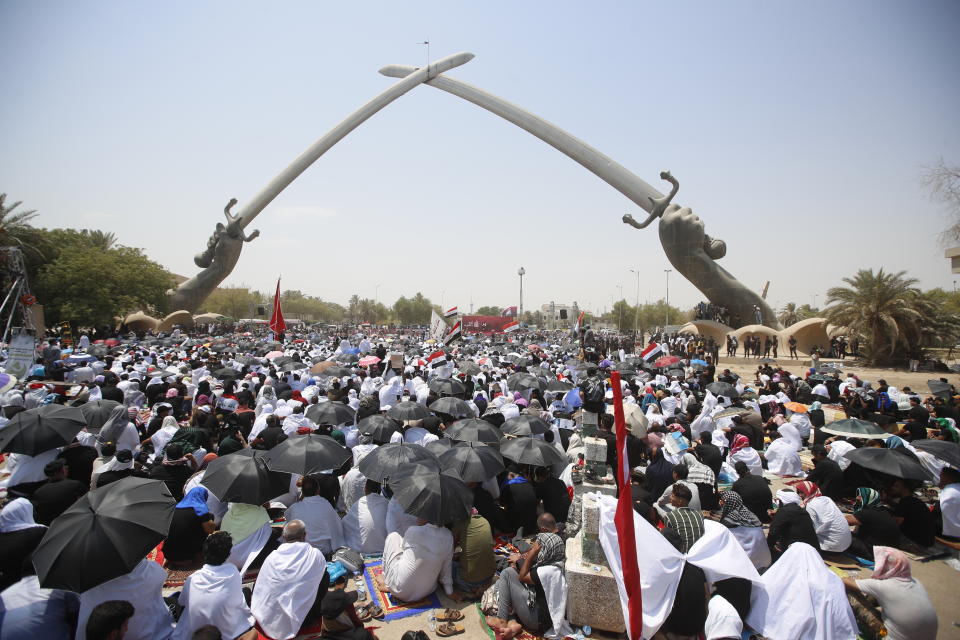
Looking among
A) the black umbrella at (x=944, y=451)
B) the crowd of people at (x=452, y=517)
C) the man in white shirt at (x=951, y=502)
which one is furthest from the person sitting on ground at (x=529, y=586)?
the black umbrella at (x=944, y=451)

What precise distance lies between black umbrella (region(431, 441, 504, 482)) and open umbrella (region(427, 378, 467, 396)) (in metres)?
4.61

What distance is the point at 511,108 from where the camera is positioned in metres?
43.1

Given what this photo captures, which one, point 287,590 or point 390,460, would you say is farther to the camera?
point 390,460

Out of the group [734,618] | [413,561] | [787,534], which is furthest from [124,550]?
[787,534]

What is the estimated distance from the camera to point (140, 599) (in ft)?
11.4

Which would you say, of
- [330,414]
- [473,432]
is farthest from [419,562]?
[330,414]

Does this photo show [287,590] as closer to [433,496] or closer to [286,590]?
[286,590]

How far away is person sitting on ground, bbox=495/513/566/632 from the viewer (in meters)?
4.21

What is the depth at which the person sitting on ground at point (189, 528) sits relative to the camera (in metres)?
4.58

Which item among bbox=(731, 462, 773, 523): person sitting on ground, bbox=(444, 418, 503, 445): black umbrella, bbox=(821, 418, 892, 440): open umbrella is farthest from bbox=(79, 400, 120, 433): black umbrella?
bbox=(821, 418, 892, 440): open umbrella

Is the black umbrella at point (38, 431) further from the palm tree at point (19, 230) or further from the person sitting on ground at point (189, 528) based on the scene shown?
the palm tree at point (19, 230)

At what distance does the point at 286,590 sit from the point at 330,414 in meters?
4.03

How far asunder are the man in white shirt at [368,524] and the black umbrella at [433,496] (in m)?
0.82

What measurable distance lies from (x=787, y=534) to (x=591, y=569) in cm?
209
